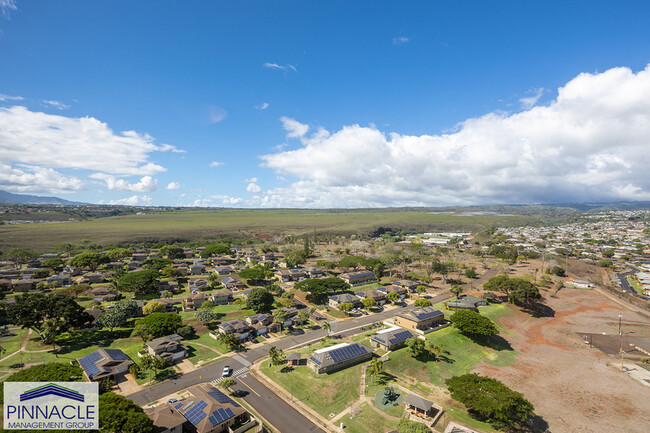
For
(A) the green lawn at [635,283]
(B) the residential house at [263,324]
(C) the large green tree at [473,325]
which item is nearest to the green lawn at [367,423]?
(B) the residential house at [263,324]

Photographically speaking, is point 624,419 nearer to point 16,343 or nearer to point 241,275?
point 241,275

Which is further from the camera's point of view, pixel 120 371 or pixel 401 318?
pixel 401 318

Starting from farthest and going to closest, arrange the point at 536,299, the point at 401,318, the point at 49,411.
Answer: the point at 536,299, the point at 401,318, the point at 49,411

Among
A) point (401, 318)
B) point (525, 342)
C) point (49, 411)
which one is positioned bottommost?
point (525, 342)

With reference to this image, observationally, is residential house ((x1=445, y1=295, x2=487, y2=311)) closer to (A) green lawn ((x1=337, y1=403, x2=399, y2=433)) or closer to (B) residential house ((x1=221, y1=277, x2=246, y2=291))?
(A) green lawn ((x1=337, y1=403, x2=399, y2=433))

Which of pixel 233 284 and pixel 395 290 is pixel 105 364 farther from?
pixel 395 290

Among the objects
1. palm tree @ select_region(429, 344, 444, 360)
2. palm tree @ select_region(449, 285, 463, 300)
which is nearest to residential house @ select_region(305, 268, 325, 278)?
palm tree @ select_region(449, 285, 463, 300)

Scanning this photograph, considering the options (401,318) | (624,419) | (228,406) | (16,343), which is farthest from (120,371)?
Answer: (624,419)
